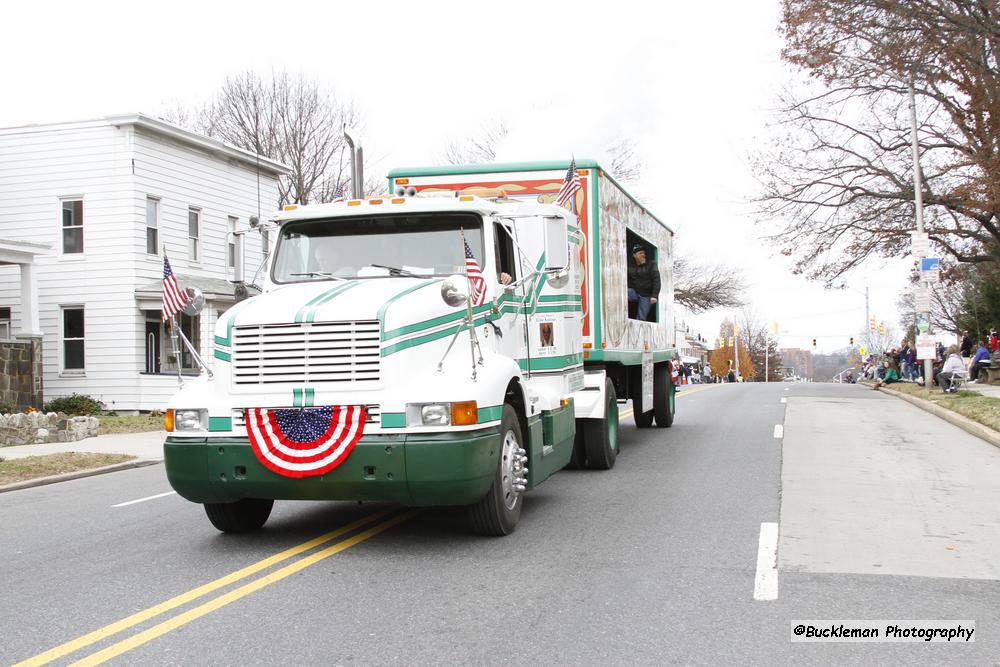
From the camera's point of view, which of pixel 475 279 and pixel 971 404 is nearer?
pixel 475 279

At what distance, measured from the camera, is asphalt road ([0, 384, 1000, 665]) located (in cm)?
488

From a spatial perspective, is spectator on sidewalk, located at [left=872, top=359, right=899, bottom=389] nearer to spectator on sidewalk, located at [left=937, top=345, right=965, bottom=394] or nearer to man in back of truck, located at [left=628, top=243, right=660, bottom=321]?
spectator on sidewalk, located at [left=937, top=345, right=965, bottom=394]

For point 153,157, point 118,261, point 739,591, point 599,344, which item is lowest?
point 739,591

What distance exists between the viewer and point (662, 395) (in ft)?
54.9

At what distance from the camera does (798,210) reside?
1249 inches

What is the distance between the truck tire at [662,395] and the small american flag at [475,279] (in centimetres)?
926

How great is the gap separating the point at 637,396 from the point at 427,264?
720 cm

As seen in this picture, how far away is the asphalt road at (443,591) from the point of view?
4883 millimetres

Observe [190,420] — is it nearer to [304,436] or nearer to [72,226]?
[304,436]

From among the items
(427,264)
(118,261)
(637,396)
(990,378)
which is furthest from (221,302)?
(990,378)

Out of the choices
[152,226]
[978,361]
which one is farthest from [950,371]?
[152,226]

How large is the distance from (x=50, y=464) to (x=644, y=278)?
338 inches

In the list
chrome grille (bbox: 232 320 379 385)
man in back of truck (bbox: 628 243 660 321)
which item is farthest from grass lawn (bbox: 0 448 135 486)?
man in back of truck (bbox: 628 243 660 321)

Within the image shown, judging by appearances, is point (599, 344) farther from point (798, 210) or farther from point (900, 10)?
point (798, 210)
